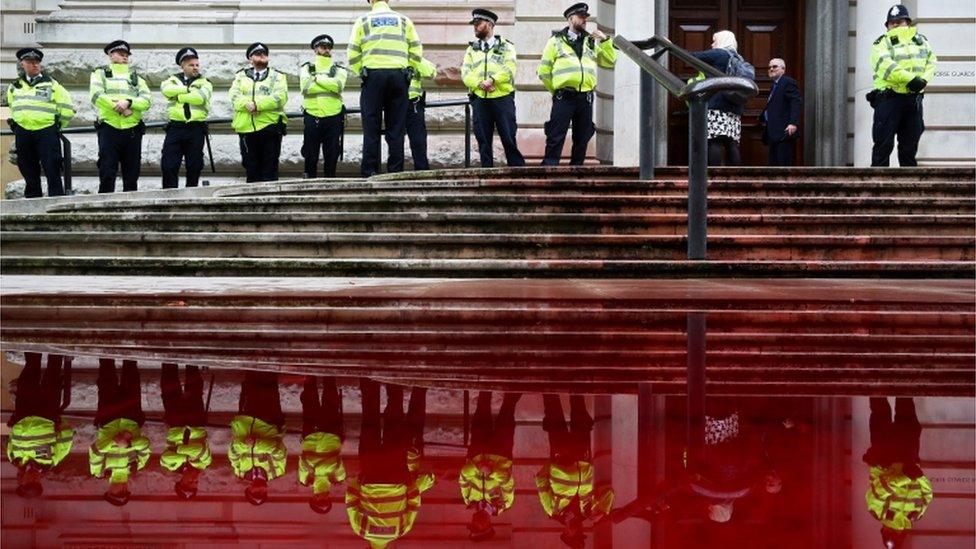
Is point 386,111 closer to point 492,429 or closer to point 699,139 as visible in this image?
point 699,139

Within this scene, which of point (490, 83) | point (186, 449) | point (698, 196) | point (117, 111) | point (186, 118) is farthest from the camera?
point (186, 118)

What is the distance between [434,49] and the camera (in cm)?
1500

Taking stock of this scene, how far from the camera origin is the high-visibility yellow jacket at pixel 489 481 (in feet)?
6.30

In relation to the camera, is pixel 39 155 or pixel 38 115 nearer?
pixel 38 115

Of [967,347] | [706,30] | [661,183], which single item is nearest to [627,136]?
[706,30]

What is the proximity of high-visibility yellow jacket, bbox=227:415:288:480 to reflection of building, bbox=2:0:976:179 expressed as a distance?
473 inches

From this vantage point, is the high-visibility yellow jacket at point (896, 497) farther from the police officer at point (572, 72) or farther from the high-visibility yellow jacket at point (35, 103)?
the high-visibility yellow jacket at point (35, 103)

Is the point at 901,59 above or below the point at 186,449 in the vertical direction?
above

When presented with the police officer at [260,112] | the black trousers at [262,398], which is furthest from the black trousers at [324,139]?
the black trousers at [262,398]

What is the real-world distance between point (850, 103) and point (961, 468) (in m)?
13.9

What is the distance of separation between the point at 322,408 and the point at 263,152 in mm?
10440

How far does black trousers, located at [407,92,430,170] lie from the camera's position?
12547mm

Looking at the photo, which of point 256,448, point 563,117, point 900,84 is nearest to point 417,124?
point 563,117

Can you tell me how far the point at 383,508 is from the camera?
6.05 feet
